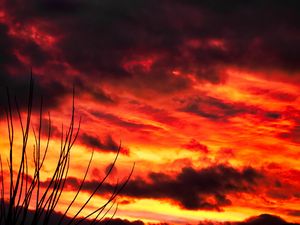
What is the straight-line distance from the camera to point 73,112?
4.98 meters

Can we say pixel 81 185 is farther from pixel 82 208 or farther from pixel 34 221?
pixel 34 221

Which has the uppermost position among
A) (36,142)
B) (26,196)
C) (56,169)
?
(36,142)

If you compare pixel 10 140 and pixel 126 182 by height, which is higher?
pixel 10 140

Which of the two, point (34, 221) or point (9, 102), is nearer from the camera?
point (34, 221)

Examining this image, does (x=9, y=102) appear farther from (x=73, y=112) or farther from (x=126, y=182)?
(x=126, y=182)

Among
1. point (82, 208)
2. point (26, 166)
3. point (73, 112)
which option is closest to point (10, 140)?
point (26, 166)

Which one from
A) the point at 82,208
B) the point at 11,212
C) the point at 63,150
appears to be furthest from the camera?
the point at 63,150

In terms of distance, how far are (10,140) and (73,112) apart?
78 cm

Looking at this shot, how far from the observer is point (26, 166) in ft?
16.4

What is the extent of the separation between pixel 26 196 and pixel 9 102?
119 cm

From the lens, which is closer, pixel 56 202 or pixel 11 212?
pixel 11 212

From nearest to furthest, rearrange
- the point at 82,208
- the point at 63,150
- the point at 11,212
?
the point at 11,212 → the point at 82,208 → the point at 63,150

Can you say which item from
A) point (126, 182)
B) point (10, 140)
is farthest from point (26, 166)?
point (126, 182)

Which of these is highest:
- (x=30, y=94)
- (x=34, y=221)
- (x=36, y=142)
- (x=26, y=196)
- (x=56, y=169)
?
(x=30, y=94)
